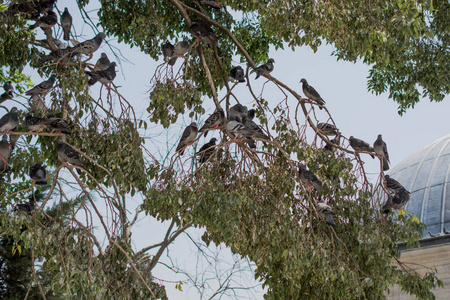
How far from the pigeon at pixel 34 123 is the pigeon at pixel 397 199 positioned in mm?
4635

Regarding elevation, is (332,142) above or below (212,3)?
below

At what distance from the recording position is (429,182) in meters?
16.5

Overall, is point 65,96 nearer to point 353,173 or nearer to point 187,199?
point 187,199

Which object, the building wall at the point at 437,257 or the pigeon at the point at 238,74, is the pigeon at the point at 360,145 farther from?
the building wall at the point at 437,257

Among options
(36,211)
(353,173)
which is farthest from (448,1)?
(36,211)

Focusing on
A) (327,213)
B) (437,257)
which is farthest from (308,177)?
(437,257)

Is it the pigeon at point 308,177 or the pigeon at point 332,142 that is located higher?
the pigeon at point 332,142

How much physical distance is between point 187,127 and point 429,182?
1067cm

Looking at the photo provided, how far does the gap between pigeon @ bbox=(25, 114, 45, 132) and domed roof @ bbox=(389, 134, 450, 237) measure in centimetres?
912

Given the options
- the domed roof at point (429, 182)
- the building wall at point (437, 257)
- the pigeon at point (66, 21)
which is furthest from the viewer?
the domed roof at point (429, 182)

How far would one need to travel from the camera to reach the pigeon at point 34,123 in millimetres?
7758

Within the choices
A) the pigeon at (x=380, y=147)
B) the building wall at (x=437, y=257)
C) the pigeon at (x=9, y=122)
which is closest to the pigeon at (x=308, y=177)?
the pigeon at (x=380, y=147)

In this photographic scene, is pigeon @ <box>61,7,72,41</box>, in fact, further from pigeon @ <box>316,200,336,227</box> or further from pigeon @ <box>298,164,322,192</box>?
pigeon @ <box>316,200,336,227</box>

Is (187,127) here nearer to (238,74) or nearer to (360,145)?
(238,74)
